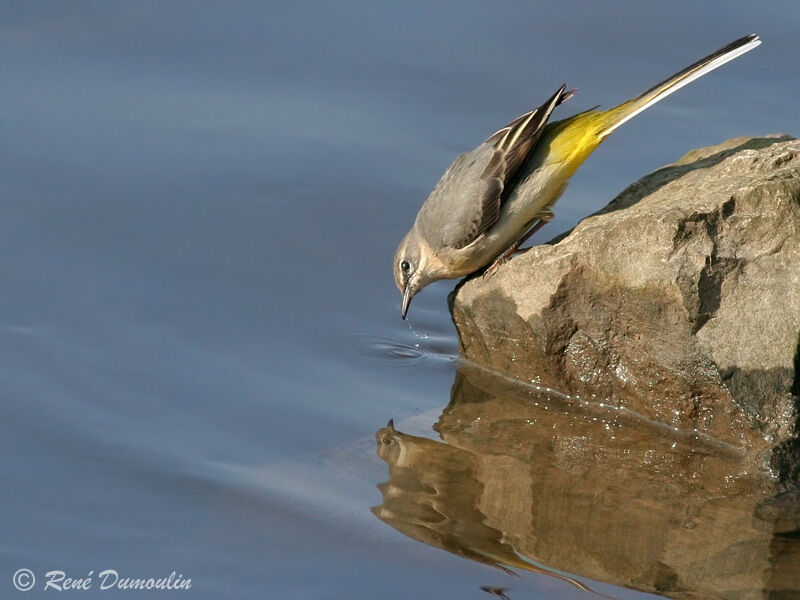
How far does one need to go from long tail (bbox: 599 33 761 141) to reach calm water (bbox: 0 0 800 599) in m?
2.04

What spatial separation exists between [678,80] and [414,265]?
7.78 feet

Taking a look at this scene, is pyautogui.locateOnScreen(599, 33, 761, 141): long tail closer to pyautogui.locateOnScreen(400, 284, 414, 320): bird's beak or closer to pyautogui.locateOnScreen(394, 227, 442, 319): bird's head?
pyautogui.locateOnScreen(394, 227, 442, 319): bird's head

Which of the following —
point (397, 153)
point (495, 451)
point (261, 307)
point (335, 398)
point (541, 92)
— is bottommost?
point (495, 451)

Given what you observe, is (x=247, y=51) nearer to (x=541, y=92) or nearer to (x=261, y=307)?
(x=541, y=92)

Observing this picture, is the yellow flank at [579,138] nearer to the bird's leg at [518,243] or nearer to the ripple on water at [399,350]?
the bird's leg at [518,243]

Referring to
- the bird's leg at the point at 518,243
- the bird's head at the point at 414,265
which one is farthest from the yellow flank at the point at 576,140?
the bird's head at the point at 414,265

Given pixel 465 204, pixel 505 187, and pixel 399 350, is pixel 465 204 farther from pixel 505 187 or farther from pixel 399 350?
pixel 399 350

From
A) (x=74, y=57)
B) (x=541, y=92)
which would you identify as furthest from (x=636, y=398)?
(x=74, y=57)

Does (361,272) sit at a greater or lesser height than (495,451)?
greater

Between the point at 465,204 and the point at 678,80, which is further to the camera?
the point at 465,204

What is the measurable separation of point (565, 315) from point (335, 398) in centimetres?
180

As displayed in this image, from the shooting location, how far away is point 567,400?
8531 millimetres

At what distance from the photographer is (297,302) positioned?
10.1 metres

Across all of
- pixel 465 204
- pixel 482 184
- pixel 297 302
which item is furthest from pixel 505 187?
pixel 297 302
